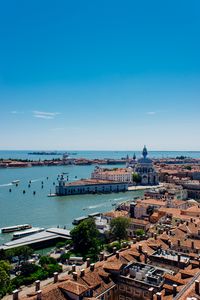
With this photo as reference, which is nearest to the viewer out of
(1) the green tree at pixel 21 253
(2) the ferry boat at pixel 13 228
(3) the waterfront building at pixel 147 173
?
(1) the green tree at pixel 21 253

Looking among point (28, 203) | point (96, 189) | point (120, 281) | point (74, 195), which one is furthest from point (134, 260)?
point (96, 189)

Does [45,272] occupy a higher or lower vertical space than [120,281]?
lower

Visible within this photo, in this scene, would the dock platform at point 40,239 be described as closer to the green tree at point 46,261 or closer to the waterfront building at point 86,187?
the green tree at point 46,261

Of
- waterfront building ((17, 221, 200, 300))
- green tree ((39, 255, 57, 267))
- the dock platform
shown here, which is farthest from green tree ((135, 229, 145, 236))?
waterfront building ((17, 221, 200, 300))

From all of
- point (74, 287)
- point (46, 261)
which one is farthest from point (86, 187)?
point (74, 287)

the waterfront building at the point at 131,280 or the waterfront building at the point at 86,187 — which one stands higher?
the waterfront building at the point at 131,280

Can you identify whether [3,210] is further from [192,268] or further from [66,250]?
[192,268]

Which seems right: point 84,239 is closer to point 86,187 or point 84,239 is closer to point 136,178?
point 86,187

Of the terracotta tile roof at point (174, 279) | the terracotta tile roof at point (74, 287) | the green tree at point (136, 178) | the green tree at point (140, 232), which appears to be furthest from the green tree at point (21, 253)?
the green tree at point (136, 178)
